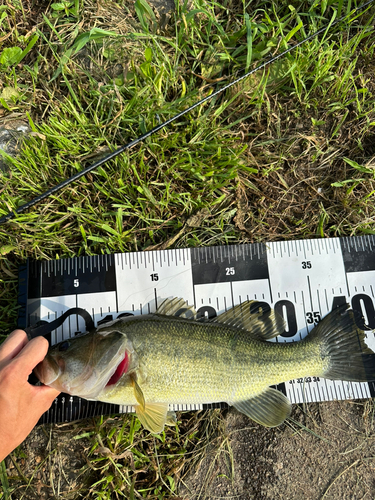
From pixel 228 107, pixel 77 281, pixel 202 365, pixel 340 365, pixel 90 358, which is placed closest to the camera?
pixel 90 358

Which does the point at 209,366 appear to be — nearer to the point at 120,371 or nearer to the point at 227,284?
the point at 120,371

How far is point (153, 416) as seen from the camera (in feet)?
9.28

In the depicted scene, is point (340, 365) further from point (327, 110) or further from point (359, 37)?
point (359, 37)

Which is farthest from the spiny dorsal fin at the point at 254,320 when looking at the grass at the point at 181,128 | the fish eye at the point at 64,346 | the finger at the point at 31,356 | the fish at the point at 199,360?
the finger at the point at 31,356

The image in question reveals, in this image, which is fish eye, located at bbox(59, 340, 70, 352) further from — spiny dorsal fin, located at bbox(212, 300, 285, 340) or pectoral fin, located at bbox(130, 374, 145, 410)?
spiny dorsal fin, located at bbox(212, 300, 285, 340)

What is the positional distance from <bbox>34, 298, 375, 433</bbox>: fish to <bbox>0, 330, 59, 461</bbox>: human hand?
0.34ft

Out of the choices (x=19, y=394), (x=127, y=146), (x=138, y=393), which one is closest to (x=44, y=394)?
(x=19, y=394)

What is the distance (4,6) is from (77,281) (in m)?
2.76

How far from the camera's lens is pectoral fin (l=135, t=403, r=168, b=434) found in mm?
2797

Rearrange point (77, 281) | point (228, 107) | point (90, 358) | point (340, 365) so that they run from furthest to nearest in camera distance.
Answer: point (228, 107) → point (77, 281) → point (340, 365) → point (90, 358)

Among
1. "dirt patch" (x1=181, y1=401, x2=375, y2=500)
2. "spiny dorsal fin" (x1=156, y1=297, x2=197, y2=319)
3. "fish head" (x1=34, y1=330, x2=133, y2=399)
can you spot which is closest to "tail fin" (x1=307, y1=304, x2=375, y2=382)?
"dirt patch" (x1=181, y1=401, x2=375, y2=500)

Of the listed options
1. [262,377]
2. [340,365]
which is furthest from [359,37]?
[262,377]

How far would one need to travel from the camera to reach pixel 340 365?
3016mm

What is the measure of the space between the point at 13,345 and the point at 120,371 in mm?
914
